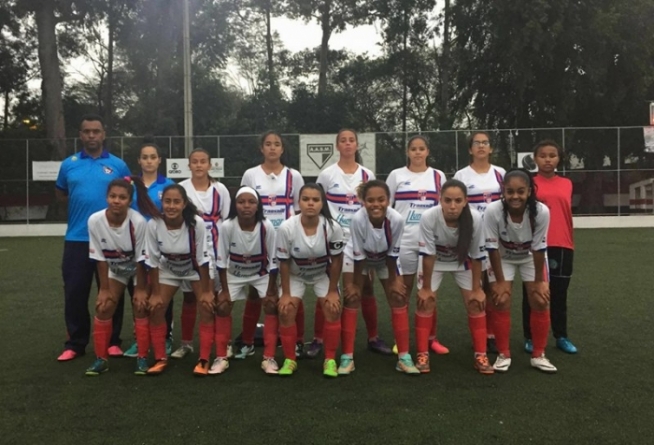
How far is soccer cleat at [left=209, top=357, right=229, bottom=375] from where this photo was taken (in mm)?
4209

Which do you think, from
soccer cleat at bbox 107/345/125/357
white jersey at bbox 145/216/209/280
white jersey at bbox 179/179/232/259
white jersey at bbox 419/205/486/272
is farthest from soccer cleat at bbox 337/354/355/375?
soccer cleat at bbox 107/345/125/357

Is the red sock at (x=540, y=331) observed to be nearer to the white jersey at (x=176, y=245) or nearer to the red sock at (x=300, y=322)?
the red sock at (x=300, y=322)

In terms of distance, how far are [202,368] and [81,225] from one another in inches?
62.9

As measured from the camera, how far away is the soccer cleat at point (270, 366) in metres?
4.19

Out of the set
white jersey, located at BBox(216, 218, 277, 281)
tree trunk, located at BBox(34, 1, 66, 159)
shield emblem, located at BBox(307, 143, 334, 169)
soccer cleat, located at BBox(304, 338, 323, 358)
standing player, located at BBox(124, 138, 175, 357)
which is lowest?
soccer cleat, located at BBox(304, 338, 323, 358)

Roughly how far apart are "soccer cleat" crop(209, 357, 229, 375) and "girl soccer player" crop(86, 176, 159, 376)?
19.8 inches

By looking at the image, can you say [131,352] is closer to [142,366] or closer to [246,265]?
[142,366]

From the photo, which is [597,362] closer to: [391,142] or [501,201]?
[501,201]

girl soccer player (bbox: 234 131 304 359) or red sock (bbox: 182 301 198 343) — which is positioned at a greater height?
girl soccer player (bbox: 234 131 304 359)

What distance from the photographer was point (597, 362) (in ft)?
14.2

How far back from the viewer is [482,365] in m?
4.18

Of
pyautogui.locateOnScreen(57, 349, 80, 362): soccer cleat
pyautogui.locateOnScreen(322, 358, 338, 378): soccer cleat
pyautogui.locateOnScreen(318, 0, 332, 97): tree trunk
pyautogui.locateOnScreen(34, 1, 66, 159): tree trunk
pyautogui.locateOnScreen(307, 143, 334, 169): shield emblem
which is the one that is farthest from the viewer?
pyautogui.locateOnScreen(318, 0, 332, 97): tree trunk

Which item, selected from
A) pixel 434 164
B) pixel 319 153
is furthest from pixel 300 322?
pixel 434 164

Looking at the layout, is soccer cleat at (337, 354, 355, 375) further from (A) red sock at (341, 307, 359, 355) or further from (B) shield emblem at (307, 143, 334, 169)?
(B) shield emblem at (307, 143, 334, 169)
